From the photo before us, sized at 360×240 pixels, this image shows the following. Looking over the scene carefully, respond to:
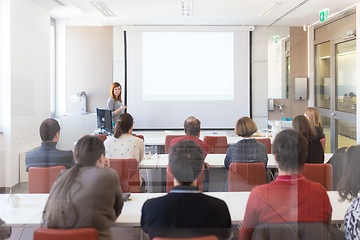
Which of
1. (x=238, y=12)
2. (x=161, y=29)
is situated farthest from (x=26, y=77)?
(x=238, y=12)

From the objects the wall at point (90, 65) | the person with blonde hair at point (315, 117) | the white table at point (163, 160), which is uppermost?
the wall at point (90, 65)

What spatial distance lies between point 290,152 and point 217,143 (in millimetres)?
2463

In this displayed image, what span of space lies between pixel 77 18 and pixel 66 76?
3.31ft

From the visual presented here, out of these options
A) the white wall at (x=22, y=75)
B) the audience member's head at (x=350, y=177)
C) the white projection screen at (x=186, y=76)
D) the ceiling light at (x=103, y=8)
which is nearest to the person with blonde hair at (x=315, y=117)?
the audience member's head at (x=350, y=177)

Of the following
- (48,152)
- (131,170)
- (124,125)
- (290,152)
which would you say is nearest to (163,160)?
(131,170)

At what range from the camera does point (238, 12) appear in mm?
5984

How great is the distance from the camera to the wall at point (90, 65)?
21.0 ft

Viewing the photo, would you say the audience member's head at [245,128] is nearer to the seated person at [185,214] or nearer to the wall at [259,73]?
the seated person at [185,214]

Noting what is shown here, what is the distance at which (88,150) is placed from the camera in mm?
2154

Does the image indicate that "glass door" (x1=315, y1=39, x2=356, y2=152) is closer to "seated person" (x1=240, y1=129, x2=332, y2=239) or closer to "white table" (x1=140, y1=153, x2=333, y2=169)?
"white table" (x1=140, y1=153, x2=333, y2=169)

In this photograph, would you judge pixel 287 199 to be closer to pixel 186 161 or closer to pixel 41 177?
pixel 186 161

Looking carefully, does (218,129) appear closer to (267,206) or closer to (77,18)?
(77,18)

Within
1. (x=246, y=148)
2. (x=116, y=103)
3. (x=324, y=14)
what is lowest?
(x=246, y=148)

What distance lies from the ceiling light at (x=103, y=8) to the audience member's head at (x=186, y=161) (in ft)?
12.8
